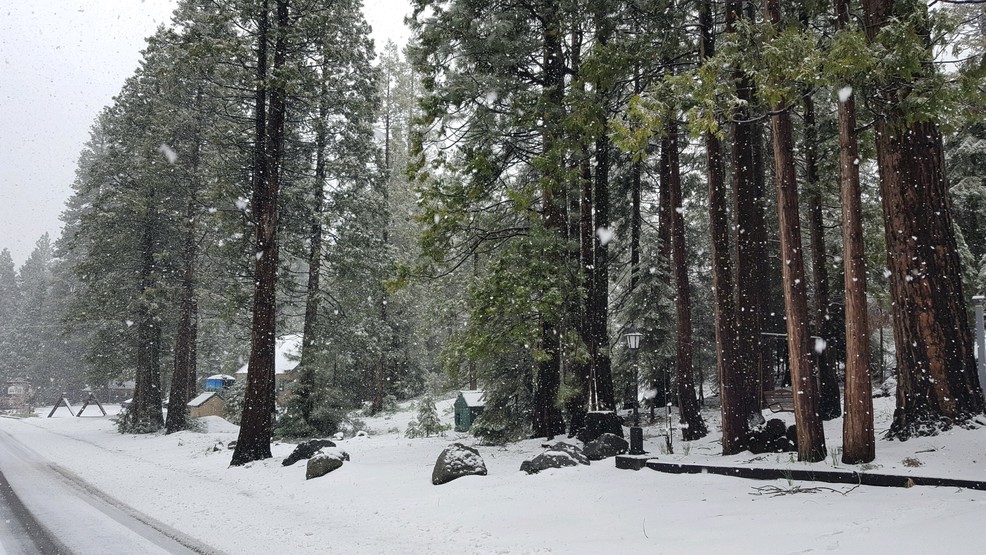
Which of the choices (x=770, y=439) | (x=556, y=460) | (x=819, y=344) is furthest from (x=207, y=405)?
(x=770, y=439)

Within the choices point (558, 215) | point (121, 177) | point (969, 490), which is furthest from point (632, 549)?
point (121, 177)

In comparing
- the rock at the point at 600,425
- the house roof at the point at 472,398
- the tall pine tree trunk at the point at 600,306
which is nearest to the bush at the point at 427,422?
the house roof at the point at 472,398

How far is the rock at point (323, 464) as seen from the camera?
11.2m

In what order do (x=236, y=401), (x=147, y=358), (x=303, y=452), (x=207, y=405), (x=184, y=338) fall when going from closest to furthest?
1. (x=303, y=452)
2. (x=184, y=338)
3. (x=147, y=358)
4. (x=236, y=401)
5. (x=207, y=405)

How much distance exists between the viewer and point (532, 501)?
313 inches

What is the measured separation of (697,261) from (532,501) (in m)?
17.8

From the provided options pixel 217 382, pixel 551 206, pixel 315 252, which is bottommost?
pixel 217 382

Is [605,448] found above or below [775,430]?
below

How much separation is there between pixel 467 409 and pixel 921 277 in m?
17.7

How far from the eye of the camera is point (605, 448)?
10.5 metres

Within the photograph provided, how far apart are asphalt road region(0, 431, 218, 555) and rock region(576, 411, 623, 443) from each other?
8.09m

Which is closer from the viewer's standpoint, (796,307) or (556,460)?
(796,307)

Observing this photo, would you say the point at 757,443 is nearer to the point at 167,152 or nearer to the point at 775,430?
the point at 775,430

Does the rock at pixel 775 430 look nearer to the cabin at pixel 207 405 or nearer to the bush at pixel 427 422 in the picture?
the bush at pixel 427 422
